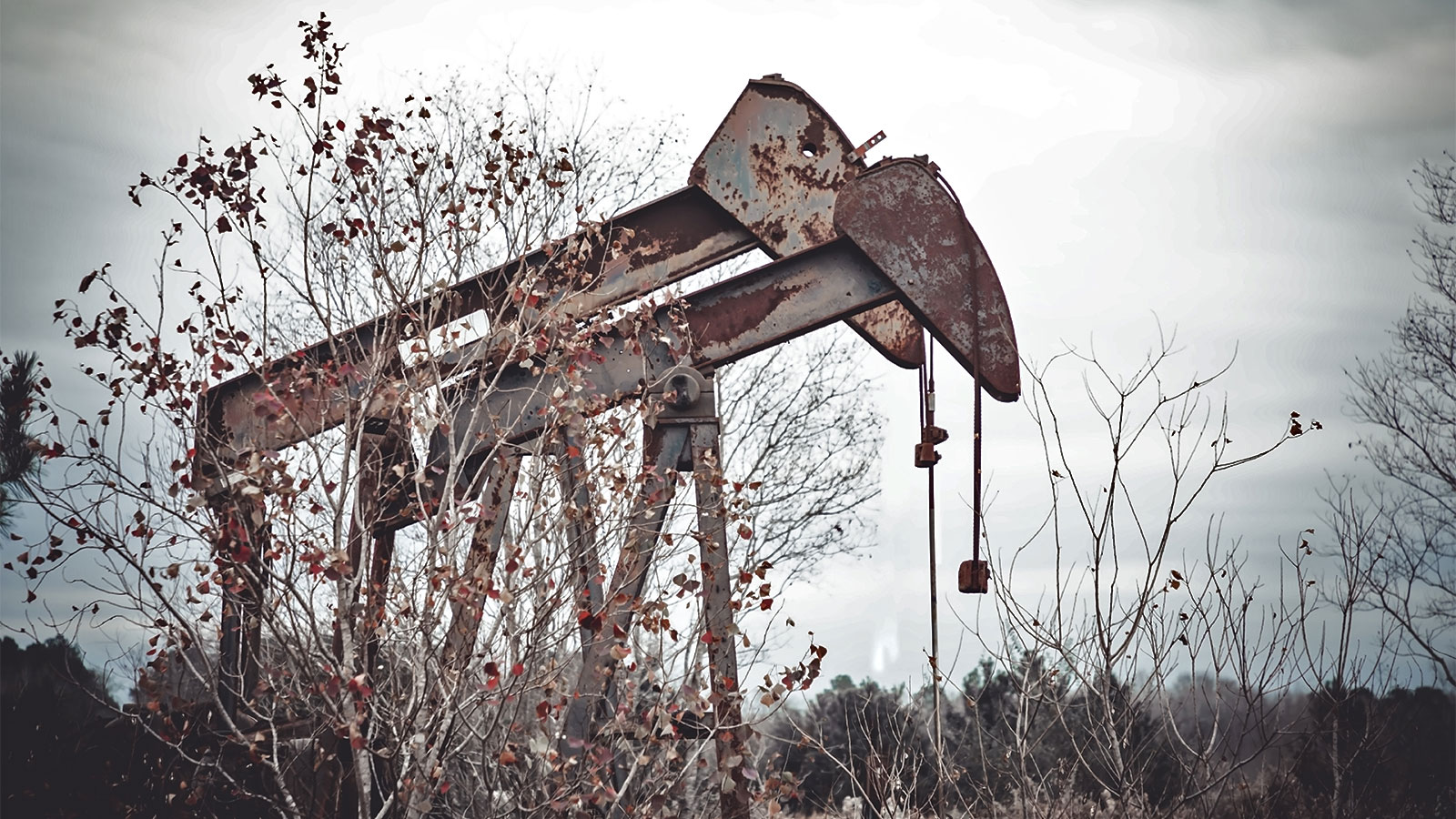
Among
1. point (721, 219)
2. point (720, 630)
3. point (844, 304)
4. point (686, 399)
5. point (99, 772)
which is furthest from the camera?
point (99, 772)

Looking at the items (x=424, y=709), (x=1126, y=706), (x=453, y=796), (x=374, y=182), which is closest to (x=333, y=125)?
(x=374, y=182)

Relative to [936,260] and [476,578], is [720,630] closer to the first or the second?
[476,578]

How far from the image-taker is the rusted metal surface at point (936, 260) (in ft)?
14.6

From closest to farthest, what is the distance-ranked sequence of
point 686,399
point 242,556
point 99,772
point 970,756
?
point 242,556 < point 686,399 < point 99,772 < point 970,756

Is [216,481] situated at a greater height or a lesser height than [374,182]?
lesser

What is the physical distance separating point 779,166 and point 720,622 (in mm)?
1957

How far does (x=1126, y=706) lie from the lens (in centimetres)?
426

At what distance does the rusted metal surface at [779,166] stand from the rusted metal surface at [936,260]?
0.64 feet

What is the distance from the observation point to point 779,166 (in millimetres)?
4641

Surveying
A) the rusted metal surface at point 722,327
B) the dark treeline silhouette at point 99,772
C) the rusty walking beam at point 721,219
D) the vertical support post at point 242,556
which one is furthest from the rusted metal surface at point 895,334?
the dark treeline silhouette at point 99,772

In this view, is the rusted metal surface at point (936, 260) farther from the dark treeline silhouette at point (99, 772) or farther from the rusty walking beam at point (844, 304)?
the dark treeline silhouette at point (99, 772)

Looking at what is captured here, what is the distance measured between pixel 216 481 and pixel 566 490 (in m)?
1.75

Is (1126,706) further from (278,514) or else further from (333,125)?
(333,125)

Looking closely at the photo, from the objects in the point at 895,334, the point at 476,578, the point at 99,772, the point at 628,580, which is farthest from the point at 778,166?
the point at 99,772
